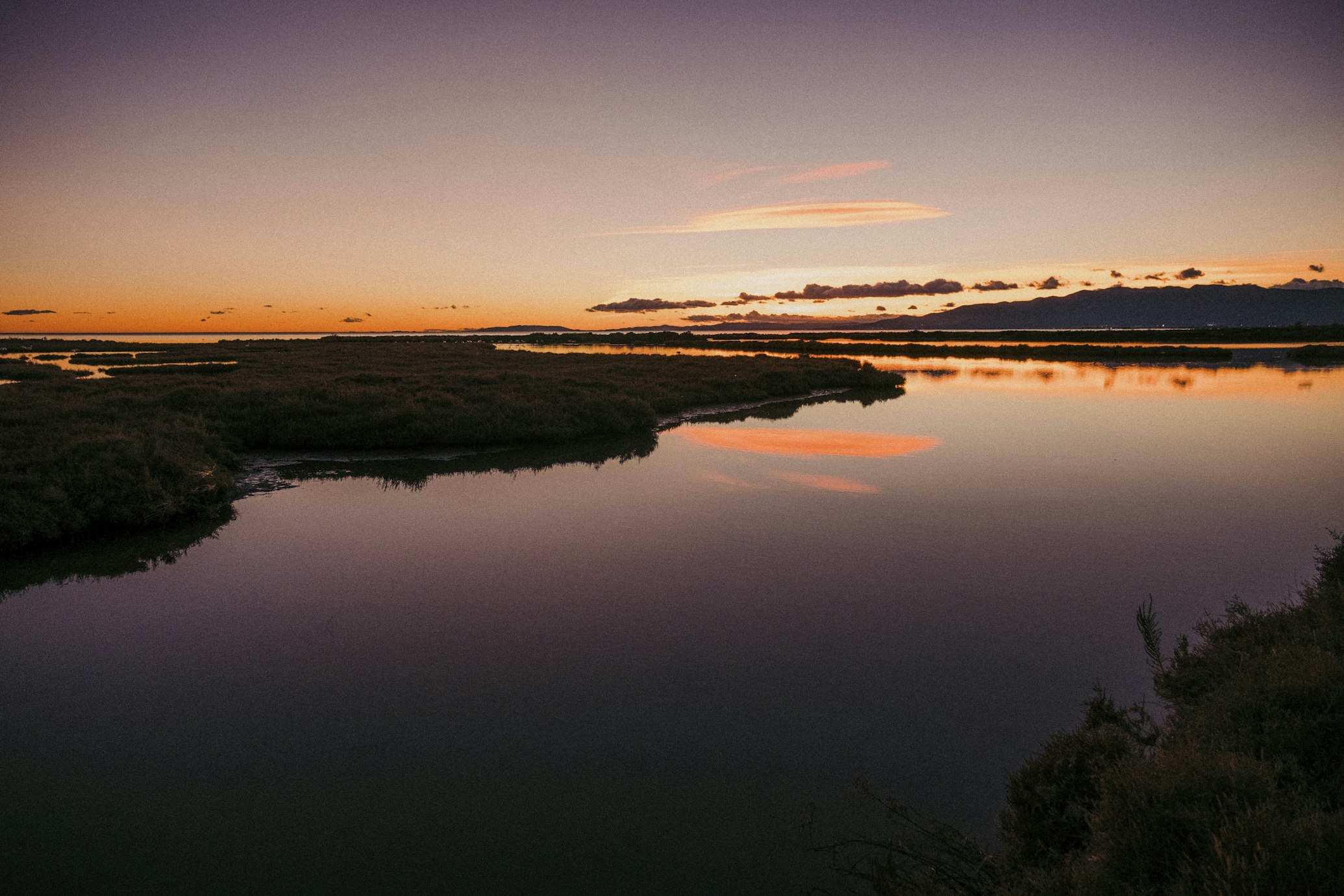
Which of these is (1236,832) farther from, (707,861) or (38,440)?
(38,440)

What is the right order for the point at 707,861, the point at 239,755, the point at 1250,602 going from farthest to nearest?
the point at 1250,602
the point at 239,755
the point at 707,861

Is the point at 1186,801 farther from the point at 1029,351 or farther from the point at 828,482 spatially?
the point at 1029,351

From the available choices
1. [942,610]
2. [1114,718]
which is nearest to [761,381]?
[942,610]

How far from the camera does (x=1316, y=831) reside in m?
2.89

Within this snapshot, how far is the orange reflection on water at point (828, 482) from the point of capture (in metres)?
15.6

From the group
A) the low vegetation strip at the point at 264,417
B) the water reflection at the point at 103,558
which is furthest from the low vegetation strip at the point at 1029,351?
the water reflection at the point at 103,558

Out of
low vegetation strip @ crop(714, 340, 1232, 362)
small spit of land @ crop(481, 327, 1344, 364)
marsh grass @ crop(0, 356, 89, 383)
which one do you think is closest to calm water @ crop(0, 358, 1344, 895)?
marsh grass @ crop(0, 356, 89, 383)

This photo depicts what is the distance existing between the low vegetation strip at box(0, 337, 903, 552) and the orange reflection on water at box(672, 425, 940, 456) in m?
3.16

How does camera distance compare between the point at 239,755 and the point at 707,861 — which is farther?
the point at 239,755

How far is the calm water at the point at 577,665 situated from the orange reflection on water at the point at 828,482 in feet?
1.48

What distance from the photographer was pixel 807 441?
22359mm

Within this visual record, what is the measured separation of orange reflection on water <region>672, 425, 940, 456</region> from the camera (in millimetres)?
20516

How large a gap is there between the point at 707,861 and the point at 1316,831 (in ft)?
11.3

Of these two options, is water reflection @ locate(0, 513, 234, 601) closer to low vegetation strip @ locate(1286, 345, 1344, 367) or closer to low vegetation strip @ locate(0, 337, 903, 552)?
low vegetation strip @ locate(0, 337, 903, 552)
